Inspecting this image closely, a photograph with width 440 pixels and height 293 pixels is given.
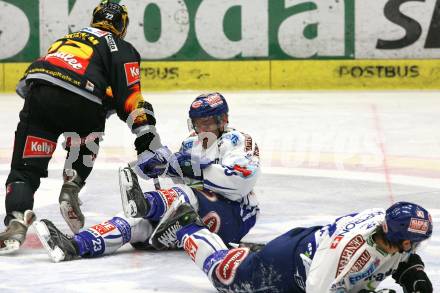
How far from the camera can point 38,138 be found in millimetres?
6504

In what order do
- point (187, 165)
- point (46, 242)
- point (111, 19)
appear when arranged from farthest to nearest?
point (111, 19)
point (187, 165)
point (46, 242)

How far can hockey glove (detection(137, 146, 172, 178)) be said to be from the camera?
21.0ft

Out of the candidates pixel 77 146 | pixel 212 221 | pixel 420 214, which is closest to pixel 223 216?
pixel 212 221

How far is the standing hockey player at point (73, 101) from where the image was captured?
6.46 metres

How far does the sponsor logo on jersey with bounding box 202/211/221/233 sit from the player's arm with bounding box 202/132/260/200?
0.13 m

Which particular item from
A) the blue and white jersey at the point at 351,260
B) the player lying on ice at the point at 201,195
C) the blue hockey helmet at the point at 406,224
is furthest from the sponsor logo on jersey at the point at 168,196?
the blue hockey helmet at the point at 406,224

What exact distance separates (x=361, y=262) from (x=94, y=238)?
1.93 metres

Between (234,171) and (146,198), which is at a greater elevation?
(234,171)

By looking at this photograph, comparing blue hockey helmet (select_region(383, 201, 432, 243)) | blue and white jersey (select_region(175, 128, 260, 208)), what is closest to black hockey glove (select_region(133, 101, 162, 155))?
blue and white jersey (select_region(175, 128, 260, 208))

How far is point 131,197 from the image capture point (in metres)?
5.91

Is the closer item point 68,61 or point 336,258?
point 336,258

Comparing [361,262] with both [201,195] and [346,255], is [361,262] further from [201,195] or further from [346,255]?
[201,195]

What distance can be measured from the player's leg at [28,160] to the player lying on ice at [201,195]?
0.40 metres

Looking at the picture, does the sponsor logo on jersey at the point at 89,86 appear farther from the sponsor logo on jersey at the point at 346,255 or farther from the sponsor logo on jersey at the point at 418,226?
the sponsor logo on jersey at the point at 418,226
